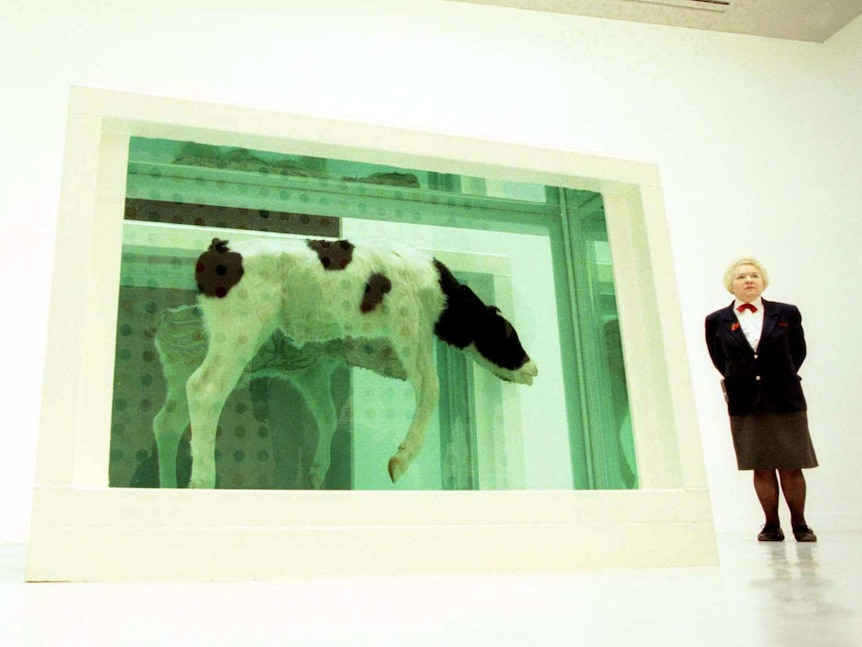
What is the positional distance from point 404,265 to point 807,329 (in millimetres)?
3324

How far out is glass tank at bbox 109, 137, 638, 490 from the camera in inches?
60.5

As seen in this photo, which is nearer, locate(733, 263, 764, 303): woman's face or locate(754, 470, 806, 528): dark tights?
locate(754, 470, 806, 528): dark tights

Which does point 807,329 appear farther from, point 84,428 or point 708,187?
point 84,428

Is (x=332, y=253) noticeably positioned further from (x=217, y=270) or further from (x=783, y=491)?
(x=783, y=491)

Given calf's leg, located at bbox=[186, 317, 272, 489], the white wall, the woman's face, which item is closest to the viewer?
calf's leg, located at bbox=[186, 317, 272, 489]

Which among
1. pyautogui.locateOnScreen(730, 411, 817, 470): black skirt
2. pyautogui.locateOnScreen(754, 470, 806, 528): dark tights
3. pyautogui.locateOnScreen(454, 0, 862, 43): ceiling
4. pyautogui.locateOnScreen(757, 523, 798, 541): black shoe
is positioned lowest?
pyautogui.locateOnScreen(757, 523, 798, 541): black shoe

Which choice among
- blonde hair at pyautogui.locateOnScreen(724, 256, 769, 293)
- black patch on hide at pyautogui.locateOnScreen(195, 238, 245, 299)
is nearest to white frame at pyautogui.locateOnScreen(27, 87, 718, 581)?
black patch on hide at pyautogui.locateOnScreen(195, 238, 245, 299)

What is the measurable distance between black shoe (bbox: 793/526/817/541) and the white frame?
1.46 meters

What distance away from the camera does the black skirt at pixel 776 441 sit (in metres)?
3.11

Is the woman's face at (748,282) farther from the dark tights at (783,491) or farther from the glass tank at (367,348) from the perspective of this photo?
the glass tank at (367,348)

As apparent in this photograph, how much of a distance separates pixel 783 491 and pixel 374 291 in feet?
7.40

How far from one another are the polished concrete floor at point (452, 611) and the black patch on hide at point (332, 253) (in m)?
0.66

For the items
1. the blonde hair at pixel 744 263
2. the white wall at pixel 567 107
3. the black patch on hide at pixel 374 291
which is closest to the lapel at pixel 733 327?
the blonde hair at pixel 744 263

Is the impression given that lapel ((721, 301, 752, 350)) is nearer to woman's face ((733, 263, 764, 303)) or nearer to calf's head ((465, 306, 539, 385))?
woman's face ((733, 263, 764, 303))
